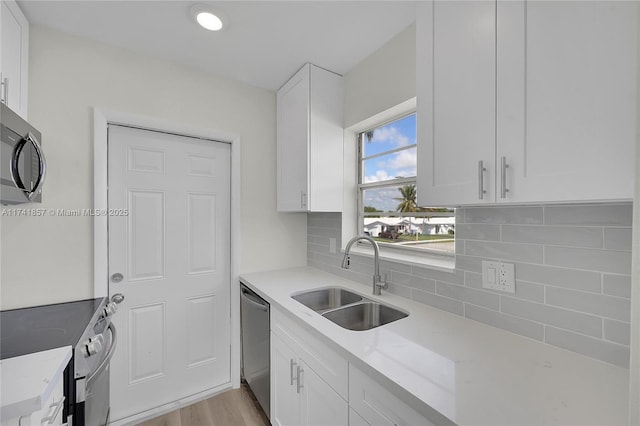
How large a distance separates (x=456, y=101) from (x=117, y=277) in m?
2.17

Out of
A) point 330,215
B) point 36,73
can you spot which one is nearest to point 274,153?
point 330,215

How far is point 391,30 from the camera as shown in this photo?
63.2 inches

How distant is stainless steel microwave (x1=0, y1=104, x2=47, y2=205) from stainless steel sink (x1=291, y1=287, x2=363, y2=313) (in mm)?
1420

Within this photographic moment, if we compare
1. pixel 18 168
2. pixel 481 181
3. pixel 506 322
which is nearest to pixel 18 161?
pixel 18 168

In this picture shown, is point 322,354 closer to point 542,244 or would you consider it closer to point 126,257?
point 542,244

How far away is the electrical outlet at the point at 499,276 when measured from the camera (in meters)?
1.15

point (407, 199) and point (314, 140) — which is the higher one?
point (314, 140)

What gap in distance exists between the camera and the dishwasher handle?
175 cm

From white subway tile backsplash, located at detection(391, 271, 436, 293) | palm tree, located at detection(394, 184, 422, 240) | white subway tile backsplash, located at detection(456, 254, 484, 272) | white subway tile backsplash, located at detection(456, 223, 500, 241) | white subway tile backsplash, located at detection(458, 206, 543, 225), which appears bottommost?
white subway tile backsplash, located at detection(391, 271, 436, 293)

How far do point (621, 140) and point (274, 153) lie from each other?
2.10 meters

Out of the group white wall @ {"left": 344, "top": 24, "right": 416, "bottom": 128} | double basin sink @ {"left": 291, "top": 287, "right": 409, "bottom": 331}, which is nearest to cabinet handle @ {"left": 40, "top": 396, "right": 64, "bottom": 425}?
double basin sink @ {"left": 291, "top": 287, "right": 409, "bottom": 331}

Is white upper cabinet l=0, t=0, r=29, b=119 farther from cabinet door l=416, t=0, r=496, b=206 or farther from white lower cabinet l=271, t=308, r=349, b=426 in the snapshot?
cabinet door l=416, t=0, r=496, b=206

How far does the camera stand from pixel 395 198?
1905mm

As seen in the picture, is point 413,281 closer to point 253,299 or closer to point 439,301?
point 439,301
